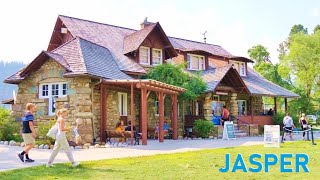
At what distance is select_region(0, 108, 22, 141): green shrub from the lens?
66.1 ft

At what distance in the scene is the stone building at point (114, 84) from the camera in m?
19.6

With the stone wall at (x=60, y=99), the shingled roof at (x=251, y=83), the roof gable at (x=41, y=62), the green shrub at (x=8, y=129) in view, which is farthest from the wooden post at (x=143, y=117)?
the shingled roof at (x=251, y=83)

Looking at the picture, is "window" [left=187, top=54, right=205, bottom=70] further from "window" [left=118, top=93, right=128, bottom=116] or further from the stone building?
"window" [left=118, top=93, right=128, bottom=116]

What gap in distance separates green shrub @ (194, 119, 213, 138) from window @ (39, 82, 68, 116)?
8.05m

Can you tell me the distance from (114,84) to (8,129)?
215 inches

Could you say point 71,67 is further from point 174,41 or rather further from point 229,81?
point 174,41

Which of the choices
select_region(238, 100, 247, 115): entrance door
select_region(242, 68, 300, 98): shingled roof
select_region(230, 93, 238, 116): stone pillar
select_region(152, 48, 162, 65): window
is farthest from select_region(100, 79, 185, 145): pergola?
select_region(238, 100, 247, 115): entrance door

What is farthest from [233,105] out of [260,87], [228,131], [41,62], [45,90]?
[41,62]

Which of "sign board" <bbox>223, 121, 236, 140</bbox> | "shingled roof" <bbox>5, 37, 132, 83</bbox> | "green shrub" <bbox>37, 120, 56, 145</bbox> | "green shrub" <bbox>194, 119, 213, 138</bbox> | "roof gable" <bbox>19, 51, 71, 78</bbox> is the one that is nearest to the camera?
"green shrub" <bbox>37, 120, 56, 145</bbox>

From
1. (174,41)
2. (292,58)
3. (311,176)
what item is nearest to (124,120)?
(174,41)

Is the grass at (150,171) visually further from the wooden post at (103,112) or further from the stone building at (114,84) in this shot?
the wooden post at (103,112)

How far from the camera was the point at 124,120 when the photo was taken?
22.2 meters

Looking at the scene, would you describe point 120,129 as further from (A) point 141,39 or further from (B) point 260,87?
(B) point 260,87

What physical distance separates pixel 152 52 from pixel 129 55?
1.62 m
